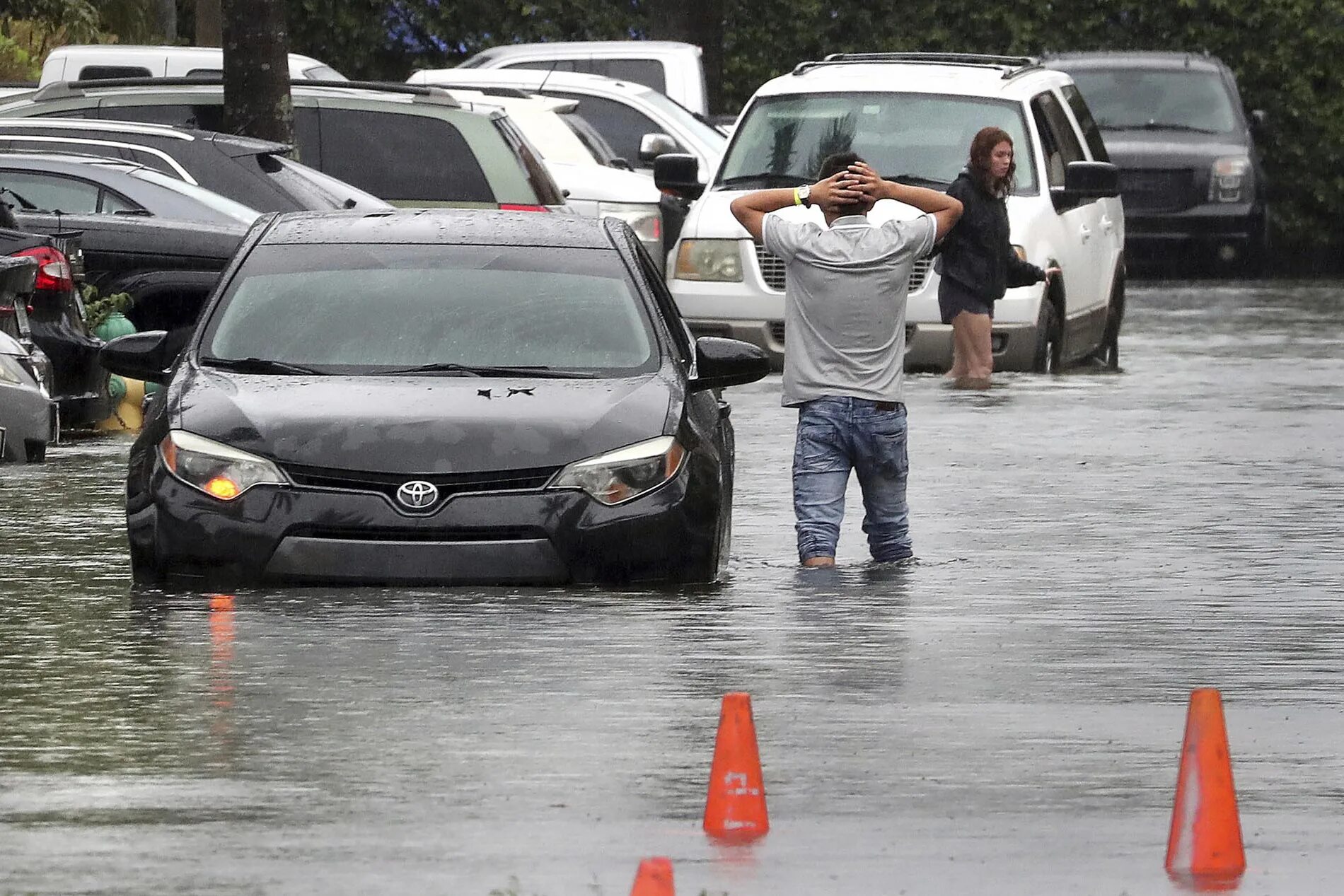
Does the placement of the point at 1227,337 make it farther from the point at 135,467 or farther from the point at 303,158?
the point at 135,467

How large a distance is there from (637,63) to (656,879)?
2773 centimetres

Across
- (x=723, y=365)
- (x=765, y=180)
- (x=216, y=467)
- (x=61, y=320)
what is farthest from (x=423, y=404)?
(x=765, y=180)

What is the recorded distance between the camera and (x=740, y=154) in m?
22.6

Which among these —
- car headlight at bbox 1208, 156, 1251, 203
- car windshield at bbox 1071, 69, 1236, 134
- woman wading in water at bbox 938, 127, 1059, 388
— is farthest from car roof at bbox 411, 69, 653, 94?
woman wading in water at bbox 938, 127, 1059, 388

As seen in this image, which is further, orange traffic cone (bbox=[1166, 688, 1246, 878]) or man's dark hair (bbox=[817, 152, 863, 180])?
man's dark hair (bbox=[817, 152, 863, 180])

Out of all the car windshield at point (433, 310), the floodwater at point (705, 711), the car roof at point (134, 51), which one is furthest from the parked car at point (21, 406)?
the car roof at point (134, 51)

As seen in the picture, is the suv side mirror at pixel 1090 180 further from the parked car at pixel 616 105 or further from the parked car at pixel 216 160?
the parked car at pixel 616 105

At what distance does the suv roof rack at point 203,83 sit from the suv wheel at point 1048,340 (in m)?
3.90

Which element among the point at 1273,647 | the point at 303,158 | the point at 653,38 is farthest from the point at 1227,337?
the point at 1273,647

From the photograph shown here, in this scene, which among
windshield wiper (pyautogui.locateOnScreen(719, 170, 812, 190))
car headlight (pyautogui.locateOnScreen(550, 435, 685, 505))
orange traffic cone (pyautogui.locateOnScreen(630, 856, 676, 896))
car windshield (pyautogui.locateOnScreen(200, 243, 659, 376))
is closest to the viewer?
orange traffic cone (pyautogui.locateOnScreen(630, 856, 676, 896))

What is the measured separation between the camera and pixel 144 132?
20.4 metres

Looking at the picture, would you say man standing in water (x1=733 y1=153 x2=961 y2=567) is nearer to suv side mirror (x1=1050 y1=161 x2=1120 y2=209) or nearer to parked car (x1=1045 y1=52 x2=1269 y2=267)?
suv side mirror (x1=1050 y1=161 x2=1120 y2=209)

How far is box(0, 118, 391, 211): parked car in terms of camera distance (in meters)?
19.7

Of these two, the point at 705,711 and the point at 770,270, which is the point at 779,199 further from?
the point at 770,270
